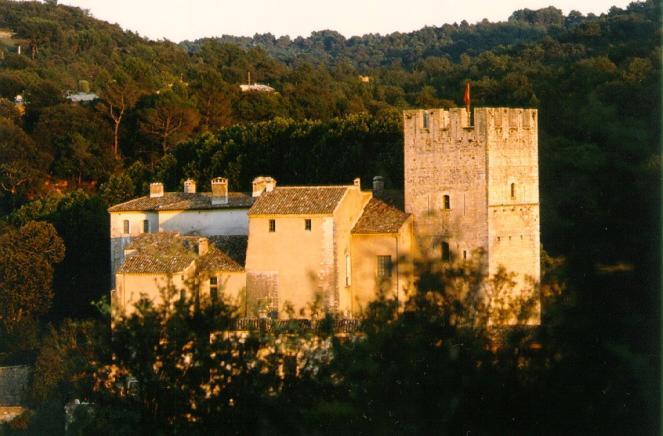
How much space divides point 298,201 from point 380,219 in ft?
6.19

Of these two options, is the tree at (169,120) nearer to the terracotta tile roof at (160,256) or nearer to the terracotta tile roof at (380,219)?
the terracotta tile roof at (160,256)

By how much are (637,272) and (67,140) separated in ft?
159

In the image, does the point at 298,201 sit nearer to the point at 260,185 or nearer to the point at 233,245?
the point at 233,245

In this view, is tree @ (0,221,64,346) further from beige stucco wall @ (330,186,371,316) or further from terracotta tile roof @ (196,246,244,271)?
beige stucco wall @ (330,186,371,316)

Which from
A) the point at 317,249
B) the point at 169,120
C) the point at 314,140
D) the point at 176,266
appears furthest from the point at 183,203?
the point at 169,120

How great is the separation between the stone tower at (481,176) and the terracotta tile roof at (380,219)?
0.36 meters

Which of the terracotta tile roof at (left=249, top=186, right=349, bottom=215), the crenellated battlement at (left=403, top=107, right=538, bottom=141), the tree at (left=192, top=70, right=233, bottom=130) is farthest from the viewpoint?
the tree at (left=192, top=70, right=233, bottom=130)

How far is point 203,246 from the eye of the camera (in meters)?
30.6

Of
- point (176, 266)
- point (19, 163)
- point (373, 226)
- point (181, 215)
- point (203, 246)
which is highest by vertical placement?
point (19, 163)

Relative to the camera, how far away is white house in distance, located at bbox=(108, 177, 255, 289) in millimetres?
32994

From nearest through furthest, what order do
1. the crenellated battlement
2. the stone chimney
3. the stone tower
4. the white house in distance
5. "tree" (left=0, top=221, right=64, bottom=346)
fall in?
1. the stone tower
2. the crenellated battlement
3. the white house in distance
4. the stone chimney
5. "tree" (left=0, top=221, right=64, bottom=346)

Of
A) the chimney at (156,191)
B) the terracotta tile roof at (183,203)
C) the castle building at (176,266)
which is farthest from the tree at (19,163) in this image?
the castle building at (176,266)

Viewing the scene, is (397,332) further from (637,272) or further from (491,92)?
(491,92)

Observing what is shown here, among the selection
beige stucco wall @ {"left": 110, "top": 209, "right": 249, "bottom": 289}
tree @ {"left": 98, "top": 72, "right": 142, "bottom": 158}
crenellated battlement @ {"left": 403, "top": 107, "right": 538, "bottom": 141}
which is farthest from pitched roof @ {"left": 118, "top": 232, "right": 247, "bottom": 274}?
tree @ {"left": 98, "top": 72, "right": 142, "bottom": 158}
